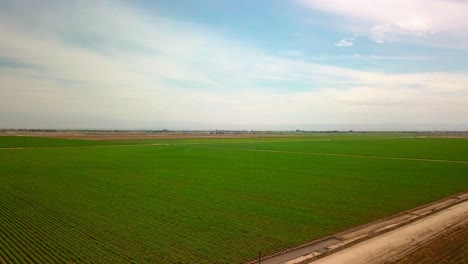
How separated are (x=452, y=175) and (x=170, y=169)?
111 ft

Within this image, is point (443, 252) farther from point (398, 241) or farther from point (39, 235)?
point (39, 235)

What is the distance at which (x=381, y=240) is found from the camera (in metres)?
16.3

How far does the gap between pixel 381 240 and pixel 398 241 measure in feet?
2.55

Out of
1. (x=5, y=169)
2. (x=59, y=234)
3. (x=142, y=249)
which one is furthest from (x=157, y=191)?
(x=5, y=169)

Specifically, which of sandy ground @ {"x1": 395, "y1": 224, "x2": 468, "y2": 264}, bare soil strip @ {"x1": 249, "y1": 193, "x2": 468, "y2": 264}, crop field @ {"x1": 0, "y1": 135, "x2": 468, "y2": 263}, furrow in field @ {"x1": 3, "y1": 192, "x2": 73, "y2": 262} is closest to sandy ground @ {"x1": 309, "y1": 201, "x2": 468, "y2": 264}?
bare soil strip @ {"x1": 249, "y1": 193, "x2": 468, "y2": 264}

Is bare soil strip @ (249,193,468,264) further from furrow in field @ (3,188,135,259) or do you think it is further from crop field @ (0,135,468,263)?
furrow in field @ (3,188,135,259)

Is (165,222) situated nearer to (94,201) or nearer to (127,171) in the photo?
(94,201)

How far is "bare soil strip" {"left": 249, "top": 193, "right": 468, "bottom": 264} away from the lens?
14281 millimetres

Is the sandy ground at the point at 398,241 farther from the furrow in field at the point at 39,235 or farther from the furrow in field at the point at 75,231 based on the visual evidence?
the furrow in field at the point at 39,235

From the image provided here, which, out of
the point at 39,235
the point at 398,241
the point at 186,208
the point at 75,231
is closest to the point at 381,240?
the point at 398,241

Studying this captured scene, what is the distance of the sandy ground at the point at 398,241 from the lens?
557 inches

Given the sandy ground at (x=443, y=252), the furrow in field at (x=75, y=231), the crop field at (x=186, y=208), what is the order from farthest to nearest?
the crop field at (x=186, y=208) → the furrow in field at (x=75, y=231) → the sandy ground at (x=443, y=252)

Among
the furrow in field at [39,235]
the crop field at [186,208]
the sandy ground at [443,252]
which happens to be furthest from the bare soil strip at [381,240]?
the furrow in field at [39,235]

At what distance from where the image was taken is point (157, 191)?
28.2 meters
